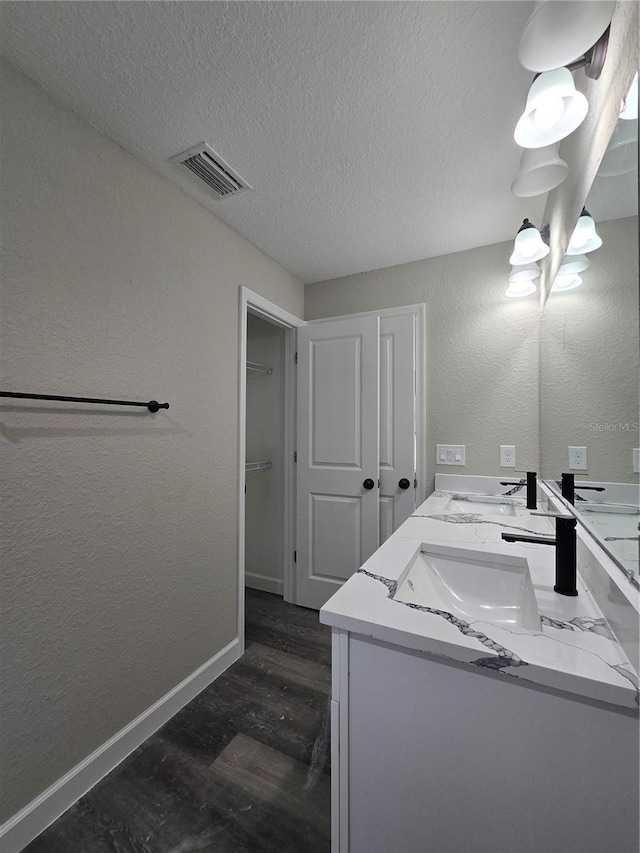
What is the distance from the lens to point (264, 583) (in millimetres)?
2701

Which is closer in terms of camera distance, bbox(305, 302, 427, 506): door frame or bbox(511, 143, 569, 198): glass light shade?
bbox(511, 143, 569, 198): glass light shade

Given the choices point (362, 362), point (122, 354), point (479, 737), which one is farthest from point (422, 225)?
point (479, 737)

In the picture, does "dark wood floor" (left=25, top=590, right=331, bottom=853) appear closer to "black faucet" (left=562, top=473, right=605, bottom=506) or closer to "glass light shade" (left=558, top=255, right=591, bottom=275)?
"black faucet" (left=562, top=473, right=605, bottom=506)

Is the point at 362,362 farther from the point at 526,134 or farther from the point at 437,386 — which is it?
the point at 526,134

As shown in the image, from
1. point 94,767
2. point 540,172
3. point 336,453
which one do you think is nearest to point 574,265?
point 540,172

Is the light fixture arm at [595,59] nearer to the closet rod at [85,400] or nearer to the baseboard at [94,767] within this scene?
the closet rod at [85,400]

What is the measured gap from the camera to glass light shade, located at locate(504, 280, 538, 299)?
5.99 feet

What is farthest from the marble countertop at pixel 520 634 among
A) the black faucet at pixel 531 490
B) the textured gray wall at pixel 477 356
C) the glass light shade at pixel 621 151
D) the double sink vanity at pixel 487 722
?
the textured gray wall at pixel 477 356

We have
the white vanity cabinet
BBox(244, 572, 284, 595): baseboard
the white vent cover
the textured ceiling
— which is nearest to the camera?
the white vanity cabinet

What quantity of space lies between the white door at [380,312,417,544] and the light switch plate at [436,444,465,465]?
0.51ft

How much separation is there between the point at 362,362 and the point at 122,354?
55.8 inches

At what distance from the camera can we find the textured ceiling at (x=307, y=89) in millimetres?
928

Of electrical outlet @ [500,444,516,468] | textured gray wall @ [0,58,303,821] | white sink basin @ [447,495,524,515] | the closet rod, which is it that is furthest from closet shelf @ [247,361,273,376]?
electrical outlet @ [500,444,516,468]

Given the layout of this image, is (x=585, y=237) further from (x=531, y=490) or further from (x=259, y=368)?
(x=259, y=368)
